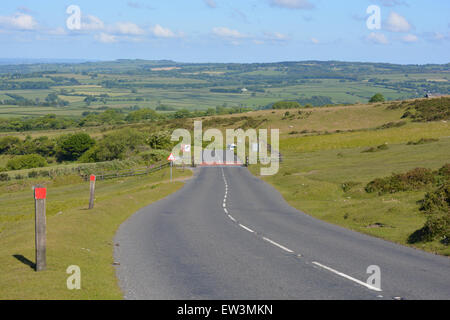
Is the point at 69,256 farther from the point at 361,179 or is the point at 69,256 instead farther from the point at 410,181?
the point at 361,179

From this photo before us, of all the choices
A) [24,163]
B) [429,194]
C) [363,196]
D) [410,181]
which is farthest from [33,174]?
[429,194]

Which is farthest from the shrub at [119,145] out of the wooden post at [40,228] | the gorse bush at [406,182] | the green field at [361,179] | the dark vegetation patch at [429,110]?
the wooden post at [40,228]

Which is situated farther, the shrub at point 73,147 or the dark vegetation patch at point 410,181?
the shrub at point 73,147

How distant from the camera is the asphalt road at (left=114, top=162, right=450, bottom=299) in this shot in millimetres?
9594

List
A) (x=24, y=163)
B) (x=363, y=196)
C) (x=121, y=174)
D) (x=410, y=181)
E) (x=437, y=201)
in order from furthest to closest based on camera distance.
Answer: (x=24, y=163) < (x=121, y=174) < (x=363, y=196) < (x=410, y=181) < (x=437, y=201)

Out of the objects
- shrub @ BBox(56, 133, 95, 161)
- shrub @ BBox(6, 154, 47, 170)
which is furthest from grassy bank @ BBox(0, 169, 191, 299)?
shrub @ BBox(56, 133, 95, 161)

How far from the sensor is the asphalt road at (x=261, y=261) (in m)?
9.59

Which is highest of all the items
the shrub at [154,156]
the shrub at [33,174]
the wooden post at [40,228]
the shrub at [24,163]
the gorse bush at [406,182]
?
the wooden post at [40,228]

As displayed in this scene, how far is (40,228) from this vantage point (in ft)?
35.9

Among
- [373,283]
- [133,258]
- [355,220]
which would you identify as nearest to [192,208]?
[355,220]

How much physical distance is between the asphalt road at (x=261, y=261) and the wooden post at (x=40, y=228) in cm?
170

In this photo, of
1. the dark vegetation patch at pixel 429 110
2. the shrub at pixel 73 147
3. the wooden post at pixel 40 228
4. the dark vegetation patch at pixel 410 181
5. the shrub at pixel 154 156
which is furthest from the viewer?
the shrub at pixel 73 147

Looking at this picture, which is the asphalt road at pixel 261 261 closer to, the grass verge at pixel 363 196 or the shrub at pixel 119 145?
the grass verge at pixel 363 196

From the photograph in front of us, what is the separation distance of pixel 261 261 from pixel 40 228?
523 cm
